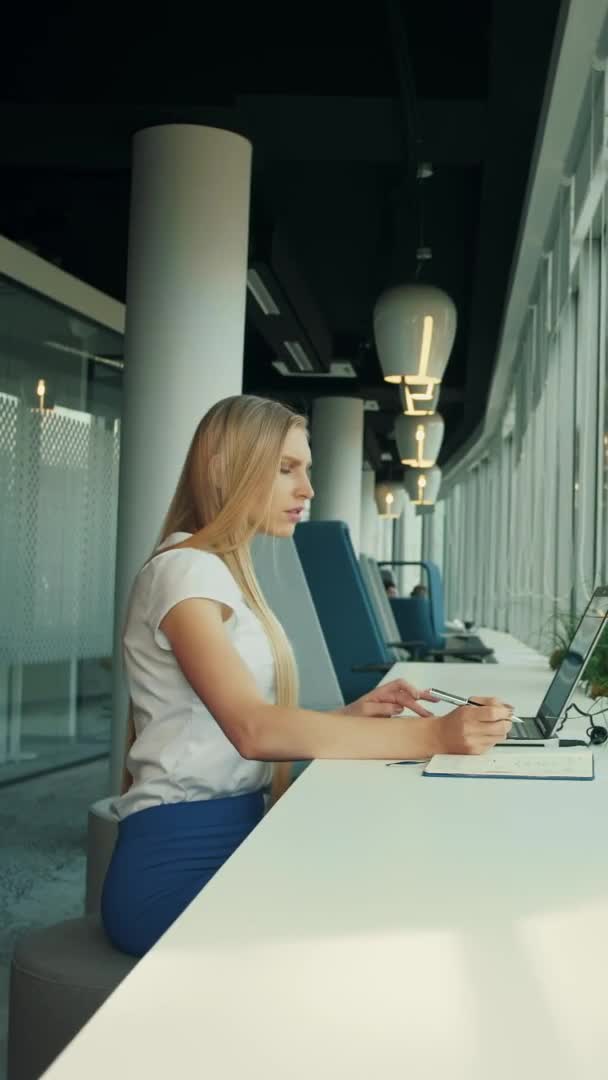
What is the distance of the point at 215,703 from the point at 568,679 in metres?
0.85

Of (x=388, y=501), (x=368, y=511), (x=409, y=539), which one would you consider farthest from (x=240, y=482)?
(x=409, y=539)

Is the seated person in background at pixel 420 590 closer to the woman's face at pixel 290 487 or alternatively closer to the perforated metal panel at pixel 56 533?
the perforated metal panel at pixel 56 533

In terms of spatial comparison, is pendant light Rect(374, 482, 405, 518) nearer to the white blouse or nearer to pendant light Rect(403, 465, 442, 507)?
pendant light Rect(403, 465, 442, 507)

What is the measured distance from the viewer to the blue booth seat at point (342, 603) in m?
5.02

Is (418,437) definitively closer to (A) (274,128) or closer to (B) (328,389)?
(A) (274,128)

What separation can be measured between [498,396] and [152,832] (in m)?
11.1

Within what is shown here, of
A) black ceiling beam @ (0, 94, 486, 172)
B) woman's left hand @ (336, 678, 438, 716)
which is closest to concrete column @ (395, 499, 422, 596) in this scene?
black ceiling beam @ (0, 94, 486, 172)

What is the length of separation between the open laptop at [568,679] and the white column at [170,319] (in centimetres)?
257

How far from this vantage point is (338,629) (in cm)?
516

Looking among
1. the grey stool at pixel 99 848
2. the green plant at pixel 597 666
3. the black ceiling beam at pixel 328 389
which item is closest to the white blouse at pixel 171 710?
the green plant at pixel 597 666

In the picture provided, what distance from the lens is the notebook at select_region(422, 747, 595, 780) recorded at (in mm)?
1876

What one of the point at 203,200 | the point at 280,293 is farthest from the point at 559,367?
the point at 203,200

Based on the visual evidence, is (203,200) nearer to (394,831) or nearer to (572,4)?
(572,4)

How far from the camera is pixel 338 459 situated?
43.3 ft
